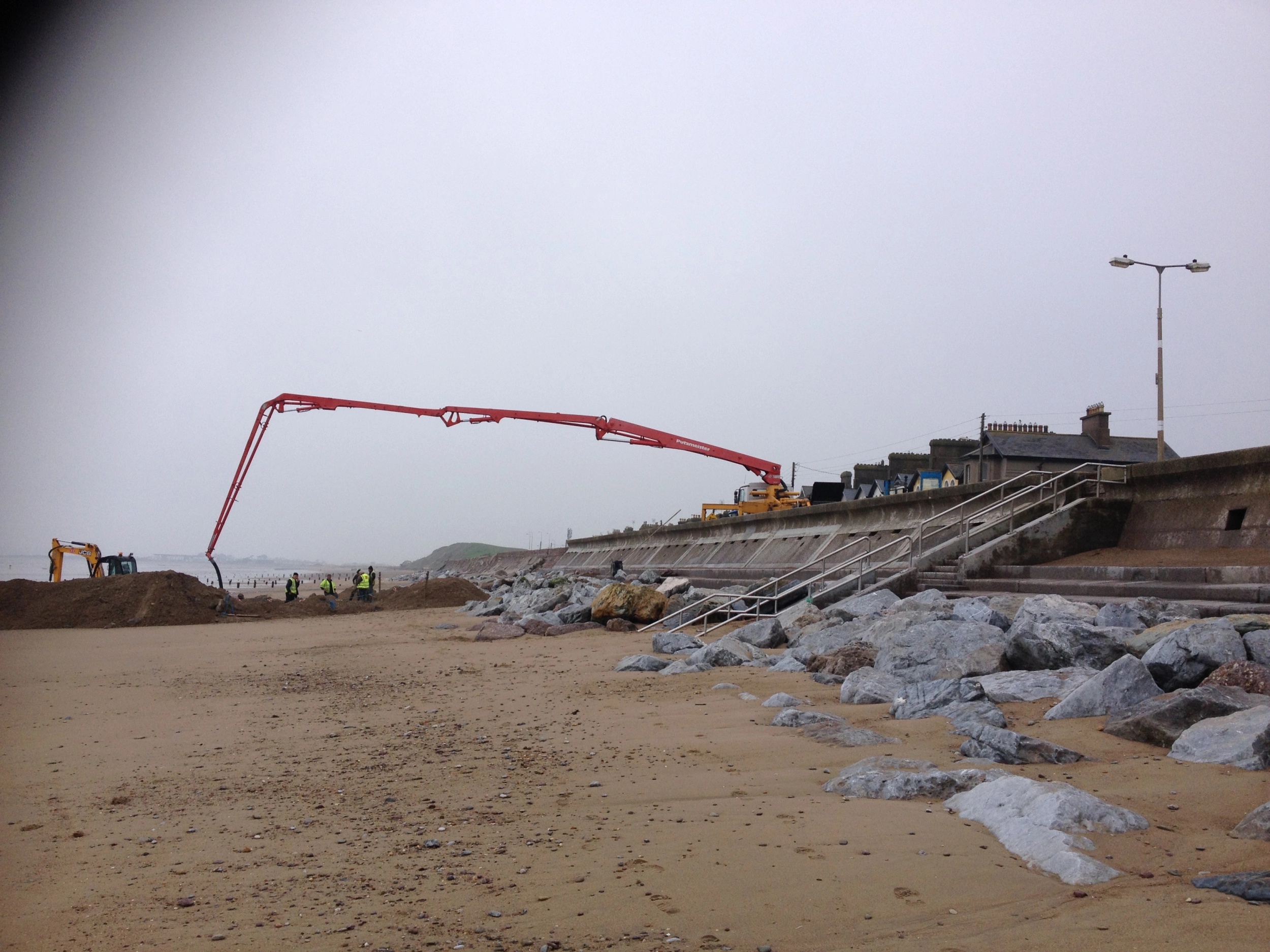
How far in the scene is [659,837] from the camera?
3705 mm

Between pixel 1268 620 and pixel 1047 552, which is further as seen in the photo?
pixel 1047 552

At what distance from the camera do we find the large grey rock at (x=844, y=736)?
494cm

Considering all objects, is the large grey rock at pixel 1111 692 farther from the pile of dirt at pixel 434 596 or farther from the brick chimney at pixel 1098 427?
the brick chimney at pixel 1098 427

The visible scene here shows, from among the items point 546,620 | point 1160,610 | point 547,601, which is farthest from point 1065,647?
point 547,601

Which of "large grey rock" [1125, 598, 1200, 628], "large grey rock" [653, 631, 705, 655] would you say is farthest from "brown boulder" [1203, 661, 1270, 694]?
"large grey rock" [653, 631, 705, 655]

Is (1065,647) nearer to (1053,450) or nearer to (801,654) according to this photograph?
(801,654)

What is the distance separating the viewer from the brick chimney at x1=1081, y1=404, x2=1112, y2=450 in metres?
36.3

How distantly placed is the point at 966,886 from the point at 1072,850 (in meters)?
0.46

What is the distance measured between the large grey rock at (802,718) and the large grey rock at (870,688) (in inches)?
20.1

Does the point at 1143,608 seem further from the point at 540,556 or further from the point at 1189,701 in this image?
the point at 540,556

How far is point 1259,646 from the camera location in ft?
17.3

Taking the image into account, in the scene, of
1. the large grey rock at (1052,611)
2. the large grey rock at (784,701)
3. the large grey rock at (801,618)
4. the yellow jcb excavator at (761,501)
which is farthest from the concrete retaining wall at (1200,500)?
the yellow jcb excavator at (761,501)

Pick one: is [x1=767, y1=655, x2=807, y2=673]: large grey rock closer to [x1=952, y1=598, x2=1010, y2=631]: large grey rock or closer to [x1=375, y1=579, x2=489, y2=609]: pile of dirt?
[x1=952, y1=598, x2=1010, y2=631]: large grey rock

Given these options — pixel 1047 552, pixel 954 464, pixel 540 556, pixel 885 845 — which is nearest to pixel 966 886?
pixel 885 845
